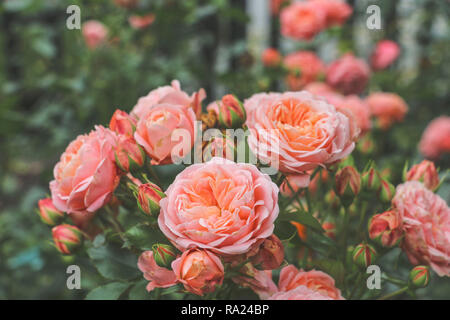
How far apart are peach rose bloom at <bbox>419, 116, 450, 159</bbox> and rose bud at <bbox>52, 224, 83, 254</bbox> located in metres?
1.18

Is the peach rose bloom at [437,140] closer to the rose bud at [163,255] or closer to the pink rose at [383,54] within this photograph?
the pink rose at [383,54]

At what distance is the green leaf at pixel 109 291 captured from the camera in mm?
462

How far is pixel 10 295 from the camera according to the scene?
1.11 metres

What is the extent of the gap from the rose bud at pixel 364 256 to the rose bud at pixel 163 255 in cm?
20

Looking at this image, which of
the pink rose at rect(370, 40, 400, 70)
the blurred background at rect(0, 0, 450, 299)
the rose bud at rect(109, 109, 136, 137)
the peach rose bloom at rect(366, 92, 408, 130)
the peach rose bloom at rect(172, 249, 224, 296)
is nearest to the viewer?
the peach rose bloom at rect(172, 249, 224, 296)

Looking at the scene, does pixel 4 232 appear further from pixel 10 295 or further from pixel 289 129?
pixel 289 129

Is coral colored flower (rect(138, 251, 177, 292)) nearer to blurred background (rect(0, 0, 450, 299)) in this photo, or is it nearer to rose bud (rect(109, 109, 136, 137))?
rose bud (rect(109, 109, 136, 137))

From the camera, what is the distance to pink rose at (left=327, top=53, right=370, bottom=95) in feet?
3.87

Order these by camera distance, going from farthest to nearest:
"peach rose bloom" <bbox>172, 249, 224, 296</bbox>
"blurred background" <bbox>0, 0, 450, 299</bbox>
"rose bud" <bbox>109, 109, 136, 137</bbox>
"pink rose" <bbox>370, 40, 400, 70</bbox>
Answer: "pink rose" <bbox>370, 40, 400, 70</bbox>, "blurred background" <bbox>0, 0, 450, 299</bbox>, "rose bud" <bbox>109, 109, 136, 137</bbox>, "peach rose bloom" <bbox>172, 249, 224, 296</bbox>

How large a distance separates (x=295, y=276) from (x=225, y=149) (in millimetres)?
156

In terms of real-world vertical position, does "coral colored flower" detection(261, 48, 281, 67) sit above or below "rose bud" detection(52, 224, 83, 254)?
above

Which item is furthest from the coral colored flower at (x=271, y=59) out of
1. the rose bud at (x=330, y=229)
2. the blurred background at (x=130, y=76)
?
the rose bud at (x=330, y=229)

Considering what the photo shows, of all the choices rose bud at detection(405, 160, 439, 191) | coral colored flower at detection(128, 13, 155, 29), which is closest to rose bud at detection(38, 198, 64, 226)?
rose bud at detection(405, 160, 439, 191)

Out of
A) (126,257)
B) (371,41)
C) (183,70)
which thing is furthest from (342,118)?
(371,41)
